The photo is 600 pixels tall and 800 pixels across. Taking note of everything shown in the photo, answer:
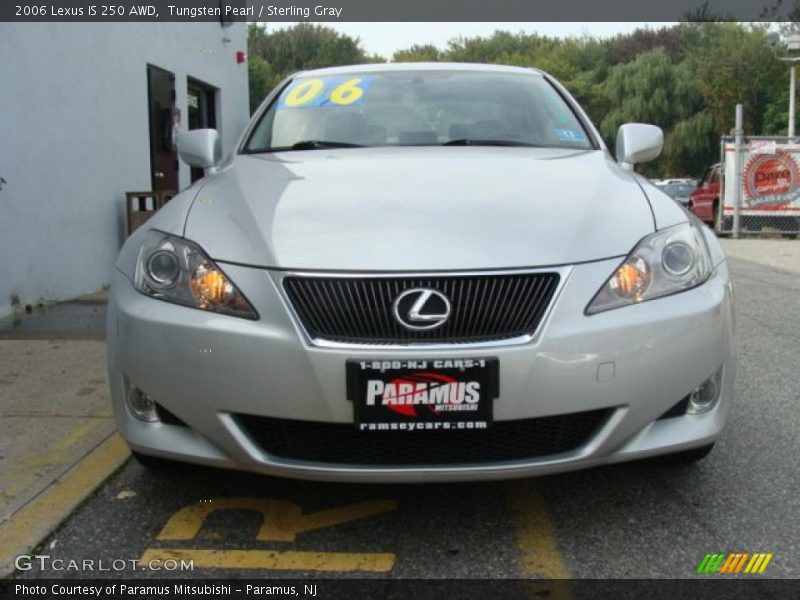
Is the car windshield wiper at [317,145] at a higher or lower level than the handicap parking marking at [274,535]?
higher

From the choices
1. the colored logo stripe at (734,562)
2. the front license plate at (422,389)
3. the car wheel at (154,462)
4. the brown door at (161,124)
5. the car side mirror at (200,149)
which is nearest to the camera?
the front license plate at (422,389)

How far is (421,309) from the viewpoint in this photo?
228 cm

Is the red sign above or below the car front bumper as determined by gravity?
below

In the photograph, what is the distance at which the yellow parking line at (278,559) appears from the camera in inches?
94.6

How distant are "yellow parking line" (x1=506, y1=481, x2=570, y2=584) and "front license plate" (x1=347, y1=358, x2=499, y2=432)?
0.46 metres

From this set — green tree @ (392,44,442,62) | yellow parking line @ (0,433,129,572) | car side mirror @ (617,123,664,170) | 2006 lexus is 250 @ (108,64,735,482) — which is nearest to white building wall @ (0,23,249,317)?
yellow parking line @ (0,433,129,572)

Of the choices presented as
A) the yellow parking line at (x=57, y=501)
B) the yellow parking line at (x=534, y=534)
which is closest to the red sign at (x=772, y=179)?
the yellow parking line at (x=534, y=534)

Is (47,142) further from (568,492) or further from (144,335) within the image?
(568,492)

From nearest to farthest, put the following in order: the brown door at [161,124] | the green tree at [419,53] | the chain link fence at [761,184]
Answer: the brown door at [161,124] < the chain link fence at [761,184] < the green tree at [419,53]

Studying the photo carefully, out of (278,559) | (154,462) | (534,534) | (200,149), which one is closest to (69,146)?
(200,149)

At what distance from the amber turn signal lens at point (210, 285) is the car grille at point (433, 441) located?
0.35 metres

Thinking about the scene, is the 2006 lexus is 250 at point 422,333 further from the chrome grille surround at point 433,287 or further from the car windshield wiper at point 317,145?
the car windshield wiper at point 317,145

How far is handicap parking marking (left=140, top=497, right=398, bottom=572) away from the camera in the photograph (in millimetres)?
2418

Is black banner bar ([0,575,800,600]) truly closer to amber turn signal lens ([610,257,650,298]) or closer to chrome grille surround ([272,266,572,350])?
chrome grille surround ([272,266,572,350])
